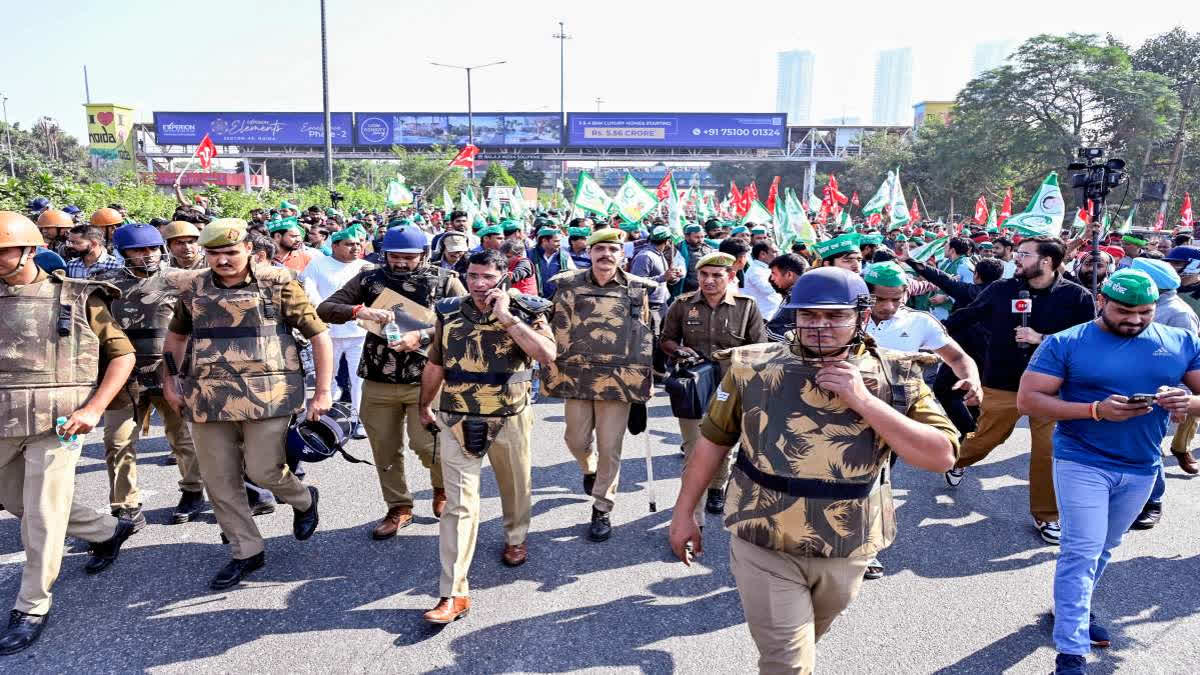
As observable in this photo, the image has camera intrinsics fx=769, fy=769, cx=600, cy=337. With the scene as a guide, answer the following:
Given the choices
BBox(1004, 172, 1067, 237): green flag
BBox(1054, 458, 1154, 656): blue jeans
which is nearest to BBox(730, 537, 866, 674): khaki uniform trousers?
BBox(1054, 458, 1154, 656): blue jeans

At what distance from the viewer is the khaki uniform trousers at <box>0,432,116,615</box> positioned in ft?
11.3

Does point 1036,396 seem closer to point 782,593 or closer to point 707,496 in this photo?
point 782,593

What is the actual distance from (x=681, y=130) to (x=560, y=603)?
5780 centimetres

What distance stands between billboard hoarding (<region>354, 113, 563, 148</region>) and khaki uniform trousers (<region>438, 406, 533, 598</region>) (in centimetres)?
5749

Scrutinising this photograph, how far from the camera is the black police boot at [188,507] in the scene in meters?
4.76

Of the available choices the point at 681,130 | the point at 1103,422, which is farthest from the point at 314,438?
the point at 681,130

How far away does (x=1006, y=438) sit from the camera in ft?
17.0

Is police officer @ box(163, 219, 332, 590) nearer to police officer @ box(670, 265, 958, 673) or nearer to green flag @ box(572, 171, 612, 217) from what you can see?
police officer @ box(670, 265, 958, 673)

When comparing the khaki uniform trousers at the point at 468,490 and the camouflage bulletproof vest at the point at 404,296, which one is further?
the camouflage bulletproof vest at the point at 404,296

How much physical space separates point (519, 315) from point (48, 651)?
253 centimetres

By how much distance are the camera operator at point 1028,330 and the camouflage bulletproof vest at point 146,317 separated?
5250mm

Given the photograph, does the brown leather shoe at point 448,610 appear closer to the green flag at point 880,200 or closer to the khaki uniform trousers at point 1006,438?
the khaki uniform trousers at point 1006,438

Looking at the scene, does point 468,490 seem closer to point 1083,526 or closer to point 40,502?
point 40,502

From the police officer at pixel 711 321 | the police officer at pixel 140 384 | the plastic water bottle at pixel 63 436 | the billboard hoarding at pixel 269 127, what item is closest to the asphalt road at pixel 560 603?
the police officer at pixel 140 384
